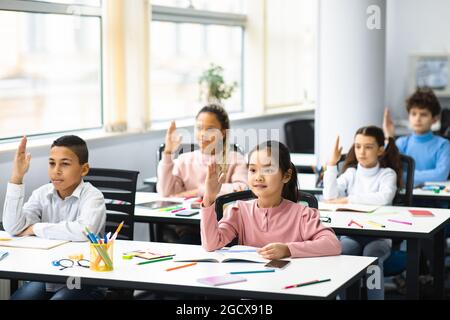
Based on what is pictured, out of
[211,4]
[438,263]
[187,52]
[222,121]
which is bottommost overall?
[438,263]

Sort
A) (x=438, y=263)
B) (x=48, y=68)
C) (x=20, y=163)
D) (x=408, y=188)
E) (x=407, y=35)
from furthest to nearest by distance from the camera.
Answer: (x=407, y=35)
(x=48, y=68)
(x=408, y=188)
(x=438, y=263)
(x=20, y=163)

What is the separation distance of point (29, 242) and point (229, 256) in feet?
3.40

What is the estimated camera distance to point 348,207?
509 centimetres

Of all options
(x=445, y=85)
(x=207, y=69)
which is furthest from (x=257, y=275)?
(x=445, y=85)

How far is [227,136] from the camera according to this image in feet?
18.7

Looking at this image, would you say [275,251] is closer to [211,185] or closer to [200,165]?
[211,185]

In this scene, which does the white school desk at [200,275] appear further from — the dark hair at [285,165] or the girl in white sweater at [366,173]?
the girl in white sweater at [366,173]

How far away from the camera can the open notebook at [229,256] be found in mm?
3668

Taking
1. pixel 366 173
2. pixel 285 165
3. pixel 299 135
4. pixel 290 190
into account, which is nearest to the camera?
pixel 285 165

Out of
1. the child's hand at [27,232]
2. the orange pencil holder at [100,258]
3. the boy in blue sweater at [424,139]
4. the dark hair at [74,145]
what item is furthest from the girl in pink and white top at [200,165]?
the orange pencil holder at [100,258]

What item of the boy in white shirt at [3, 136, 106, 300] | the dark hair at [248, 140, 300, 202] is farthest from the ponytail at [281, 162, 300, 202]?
the boy in white shirt at [3, 136, 106, 300]

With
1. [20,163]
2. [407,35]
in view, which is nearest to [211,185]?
[20,163]

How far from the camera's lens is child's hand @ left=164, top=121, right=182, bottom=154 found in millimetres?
5547

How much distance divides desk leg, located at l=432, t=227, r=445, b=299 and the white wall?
558 cm
